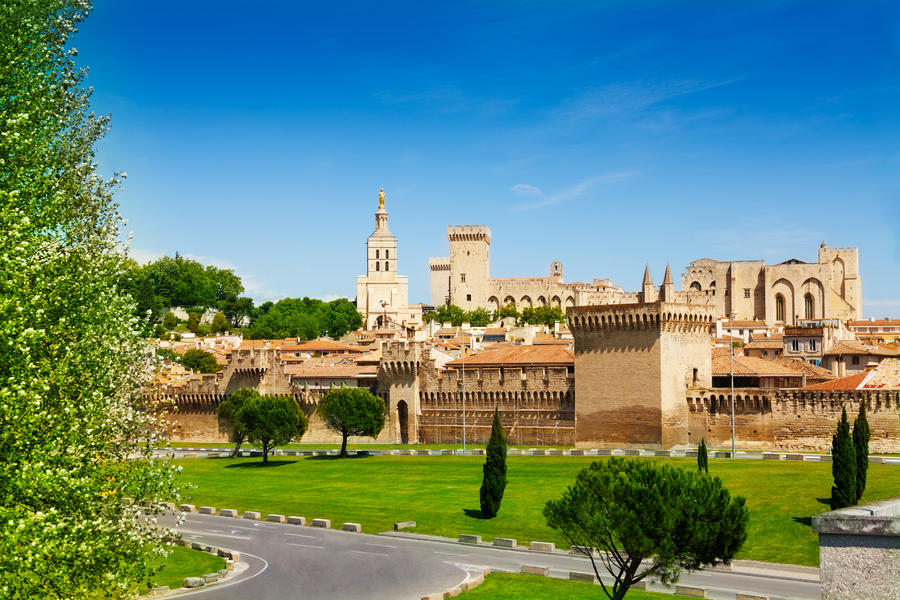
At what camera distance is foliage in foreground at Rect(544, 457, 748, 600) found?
86.1ft

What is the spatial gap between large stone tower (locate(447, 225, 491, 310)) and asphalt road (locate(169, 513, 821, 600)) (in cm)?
12706

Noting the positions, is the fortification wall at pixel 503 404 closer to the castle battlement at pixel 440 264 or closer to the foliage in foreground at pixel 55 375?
the foliage in foreground at pixel 55 375

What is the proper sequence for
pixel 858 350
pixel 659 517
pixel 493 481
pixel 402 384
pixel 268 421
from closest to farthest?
pixel 659 517
pixel 493 481
pixel 268 421
pixel 858 350
pixel 402 384

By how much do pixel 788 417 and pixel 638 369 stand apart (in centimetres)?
1040

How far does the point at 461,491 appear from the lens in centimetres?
5278

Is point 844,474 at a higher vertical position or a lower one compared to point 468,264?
lower

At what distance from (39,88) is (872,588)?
18495 mm

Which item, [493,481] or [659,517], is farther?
[493,481]

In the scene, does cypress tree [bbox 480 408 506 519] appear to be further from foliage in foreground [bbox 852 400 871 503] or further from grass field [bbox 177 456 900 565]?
foliage in foreground [bbox 852 400 871 503]

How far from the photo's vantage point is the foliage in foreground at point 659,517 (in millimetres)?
26250

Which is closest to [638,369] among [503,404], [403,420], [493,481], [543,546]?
[503,404]

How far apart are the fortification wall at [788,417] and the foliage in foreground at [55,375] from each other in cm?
5062

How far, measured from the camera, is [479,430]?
79.9 m

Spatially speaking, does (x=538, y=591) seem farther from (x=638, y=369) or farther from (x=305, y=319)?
(x=305, y=319)
